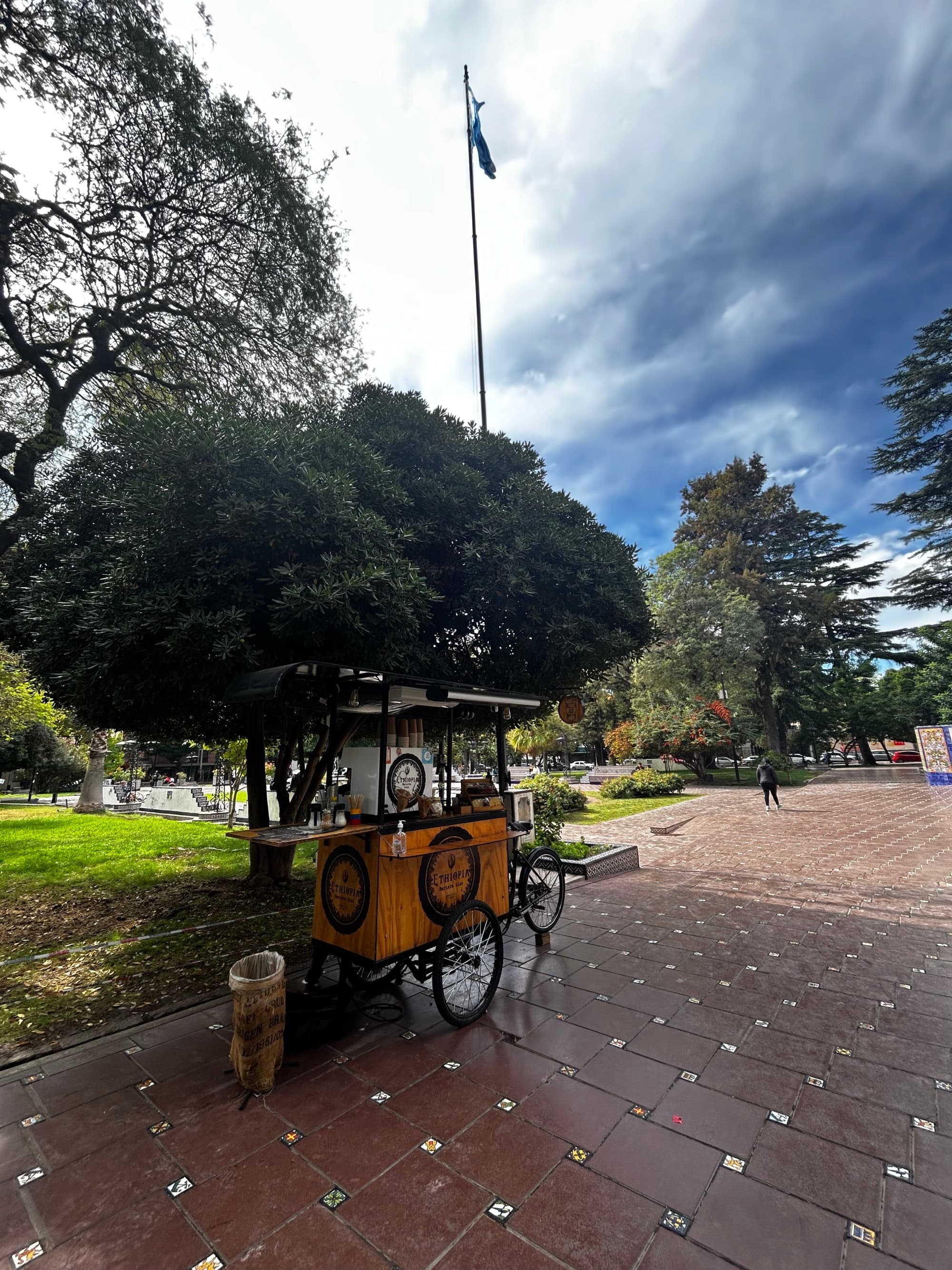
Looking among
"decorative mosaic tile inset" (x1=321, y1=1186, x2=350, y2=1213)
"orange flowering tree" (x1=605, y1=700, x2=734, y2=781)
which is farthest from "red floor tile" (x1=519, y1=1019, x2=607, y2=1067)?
"orange flowering tree" (x1=605, y1=700, x2=734, y2=781)

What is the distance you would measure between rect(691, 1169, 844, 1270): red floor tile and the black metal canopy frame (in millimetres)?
2568

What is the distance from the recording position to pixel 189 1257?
2082mm

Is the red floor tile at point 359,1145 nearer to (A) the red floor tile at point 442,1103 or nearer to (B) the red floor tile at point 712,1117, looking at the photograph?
(A) the red floor tile at point 442,1103

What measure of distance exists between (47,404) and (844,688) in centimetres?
4318

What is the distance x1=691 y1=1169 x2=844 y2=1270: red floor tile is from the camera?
2061 mm

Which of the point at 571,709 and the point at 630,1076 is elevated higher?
Answer: the point at 571,709

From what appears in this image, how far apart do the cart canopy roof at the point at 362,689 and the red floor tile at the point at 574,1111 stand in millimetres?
2562

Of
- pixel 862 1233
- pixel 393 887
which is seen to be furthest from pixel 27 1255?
pixel 862 1233

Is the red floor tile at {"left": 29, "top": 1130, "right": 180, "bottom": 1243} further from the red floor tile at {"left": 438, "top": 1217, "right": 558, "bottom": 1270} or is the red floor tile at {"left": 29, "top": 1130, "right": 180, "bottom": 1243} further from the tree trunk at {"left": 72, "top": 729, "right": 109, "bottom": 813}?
the tree trunk at {"left": 72, "top": 729, "right": 109, "bottom": 813}

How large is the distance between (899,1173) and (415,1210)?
2256mm

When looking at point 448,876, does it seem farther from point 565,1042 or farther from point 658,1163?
point 658,1163

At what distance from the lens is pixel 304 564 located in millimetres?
4801

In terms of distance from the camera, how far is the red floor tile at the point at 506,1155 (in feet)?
7.98

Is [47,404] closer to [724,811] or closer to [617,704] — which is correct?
[724,811]
